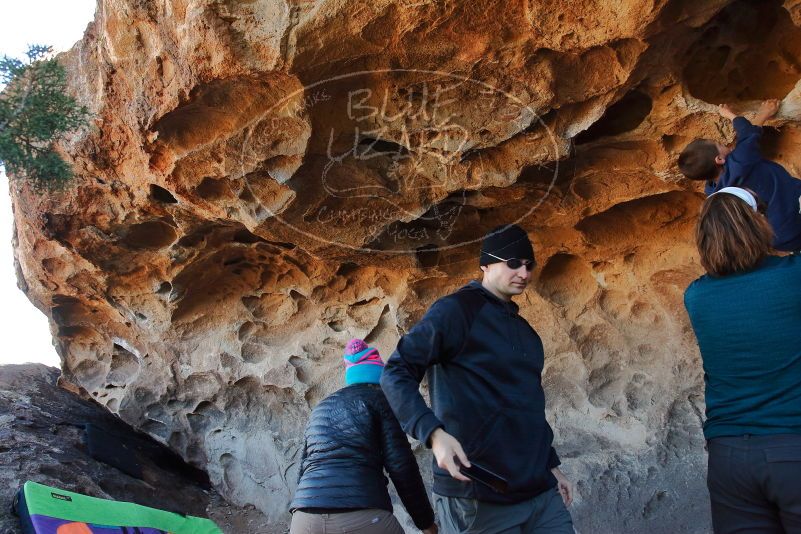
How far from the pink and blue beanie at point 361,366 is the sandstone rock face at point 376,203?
1099 mm

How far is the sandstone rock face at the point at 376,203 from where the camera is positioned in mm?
3209

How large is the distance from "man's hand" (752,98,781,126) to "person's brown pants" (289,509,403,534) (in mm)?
2328

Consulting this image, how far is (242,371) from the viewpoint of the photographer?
5473mm

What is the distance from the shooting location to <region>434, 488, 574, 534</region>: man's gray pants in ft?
7.16

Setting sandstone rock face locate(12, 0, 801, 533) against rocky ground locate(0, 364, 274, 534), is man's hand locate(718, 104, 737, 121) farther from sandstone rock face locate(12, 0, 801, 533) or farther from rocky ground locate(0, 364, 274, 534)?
rocky ground locate(0, 364, 274, 534)

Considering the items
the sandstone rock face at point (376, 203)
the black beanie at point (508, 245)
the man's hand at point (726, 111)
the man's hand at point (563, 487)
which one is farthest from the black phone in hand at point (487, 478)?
the man's hand at point (726, 111)

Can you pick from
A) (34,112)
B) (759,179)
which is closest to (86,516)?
(34,112)

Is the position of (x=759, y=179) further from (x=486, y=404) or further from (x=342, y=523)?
(x=342, y=523)

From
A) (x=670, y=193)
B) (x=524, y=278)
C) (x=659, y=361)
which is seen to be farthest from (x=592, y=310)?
(x=524, y=278)

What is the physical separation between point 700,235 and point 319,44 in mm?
1799

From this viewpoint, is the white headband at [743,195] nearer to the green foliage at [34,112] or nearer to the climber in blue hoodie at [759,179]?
the climber in blue hoodie at [759,179]

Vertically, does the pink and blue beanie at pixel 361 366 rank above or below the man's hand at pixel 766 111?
below

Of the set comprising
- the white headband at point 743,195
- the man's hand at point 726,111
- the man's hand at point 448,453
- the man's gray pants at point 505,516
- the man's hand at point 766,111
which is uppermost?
the man's hand at point 726,111

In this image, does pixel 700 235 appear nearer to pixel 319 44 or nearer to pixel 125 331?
pixel 319 44
